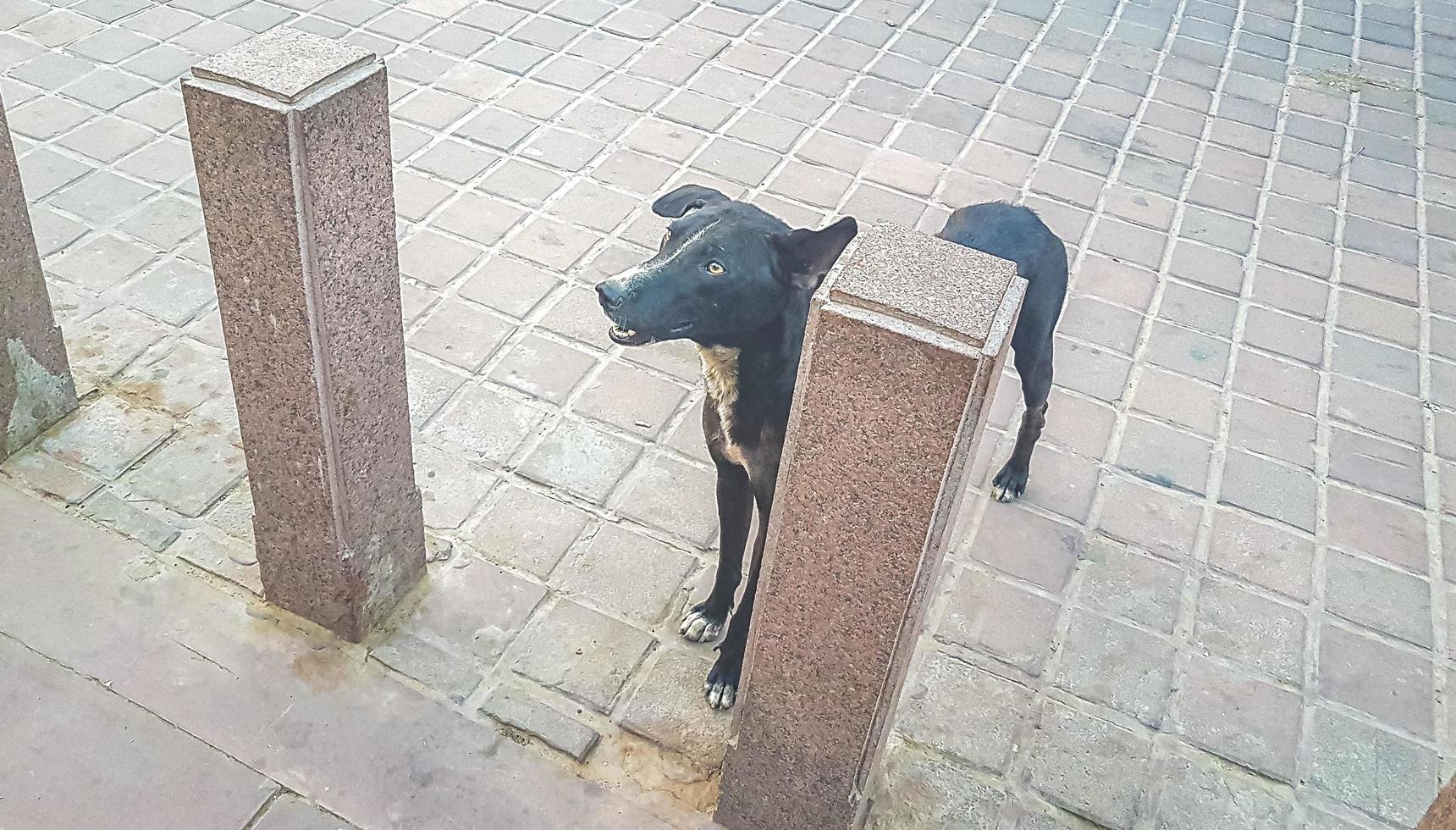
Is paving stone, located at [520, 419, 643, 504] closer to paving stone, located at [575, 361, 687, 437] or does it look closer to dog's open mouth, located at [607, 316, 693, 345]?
paving stone, located at [575, 361, 687, 437]

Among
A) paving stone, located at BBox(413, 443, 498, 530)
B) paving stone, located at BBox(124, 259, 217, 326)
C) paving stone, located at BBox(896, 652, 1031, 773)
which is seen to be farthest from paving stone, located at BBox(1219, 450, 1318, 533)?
paving stone, located at BBox(124, 259, 217, 326)

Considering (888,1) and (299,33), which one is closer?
(299,33)

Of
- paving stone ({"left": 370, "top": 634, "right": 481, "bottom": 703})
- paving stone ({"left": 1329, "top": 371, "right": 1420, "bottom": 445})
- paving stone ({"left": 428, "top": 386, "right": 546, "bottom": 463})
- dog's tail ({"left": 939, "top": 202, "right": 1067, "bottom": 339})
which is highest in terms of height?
dog's tail ({"left": 939, "top": 202, "right": 1067, "bottom": 339})

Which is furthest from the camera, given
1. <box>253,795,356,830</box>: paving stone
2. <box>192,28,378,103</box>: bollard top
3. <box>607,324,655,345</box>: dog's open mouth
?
<box>253,795,356,830</box>: paving stone

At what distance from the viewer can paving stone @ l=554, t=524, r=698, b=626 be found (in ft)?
11.6

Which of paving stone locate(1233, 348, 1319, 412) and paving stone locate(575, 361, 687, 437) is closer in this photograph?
paving stone locate(575, 361, 687, 437)

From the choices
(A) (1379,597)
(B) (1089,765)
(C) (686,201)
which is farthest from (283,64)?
(A) (1379,597)

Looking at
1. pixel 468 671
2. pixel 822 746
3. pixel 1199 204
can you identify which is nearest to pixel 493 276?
pixel 468 671

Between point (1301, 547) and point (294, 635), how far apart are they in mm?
3338

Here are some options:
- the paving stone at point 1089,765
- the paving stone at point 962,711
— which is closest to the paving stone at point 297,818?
the paving stone at point 962,711

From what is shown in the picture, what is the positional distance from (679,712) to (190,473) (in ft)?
6.11

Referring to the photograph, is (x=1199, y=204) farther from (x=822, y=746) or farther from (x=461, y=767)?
(x=461, y=767)

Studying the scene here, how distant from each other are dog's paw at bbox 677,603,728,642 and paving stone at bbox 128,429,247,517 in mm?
1616

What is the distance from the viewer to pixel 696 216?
2.88 metres
